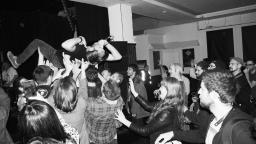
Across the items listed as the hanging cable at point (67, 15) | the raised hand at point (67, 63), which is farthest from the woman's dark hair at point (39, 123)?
the hanging cable at point (67, 15)

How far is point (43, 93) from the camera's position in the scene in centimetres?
203

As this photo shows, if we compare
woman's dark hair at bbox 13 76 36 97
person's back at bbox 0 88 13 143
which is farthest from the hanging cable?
person's back at bbox 0 88 13 143

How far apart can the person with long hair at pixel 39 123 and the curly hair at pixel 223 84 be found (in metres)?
1.09

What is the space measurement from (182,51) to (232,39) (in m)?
2.11

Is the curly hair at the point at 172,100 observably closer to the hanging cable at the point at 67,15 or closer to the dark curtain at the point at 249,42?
the hanging cable at the point at 67,15

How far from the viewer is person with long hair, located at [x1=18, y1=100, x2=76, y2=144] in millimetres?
1186

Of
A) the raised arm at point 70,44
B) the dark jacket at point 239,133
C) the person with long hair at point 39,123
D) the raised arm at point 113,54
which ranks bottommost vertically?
the dark jacket at point 239,133

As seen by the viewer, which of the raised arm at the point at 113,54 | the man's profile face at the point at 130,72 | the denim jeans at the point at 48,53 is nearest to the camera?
the denim jeans at the point at 48,53

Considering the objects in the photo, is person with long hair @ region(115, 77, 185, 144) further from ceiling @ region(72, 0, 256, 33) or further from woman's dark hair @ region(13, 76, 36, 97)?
ceiling @ region(72, 0, 256, 33)

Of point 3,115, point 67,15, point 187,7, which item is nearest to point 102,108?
point 3,115

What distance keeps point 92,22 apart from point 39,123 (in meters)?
4.16

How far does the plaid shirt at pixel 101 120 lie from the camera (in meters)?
2.16

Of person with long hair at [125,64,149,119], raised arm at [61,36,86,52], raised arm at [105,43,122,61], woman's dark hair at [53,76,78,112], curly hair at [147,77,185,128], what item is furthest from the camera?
person with long hair at [125,64,149,119]

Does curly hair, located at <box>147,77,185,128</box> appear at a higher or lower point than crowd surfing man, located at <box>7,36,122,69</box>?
lower
